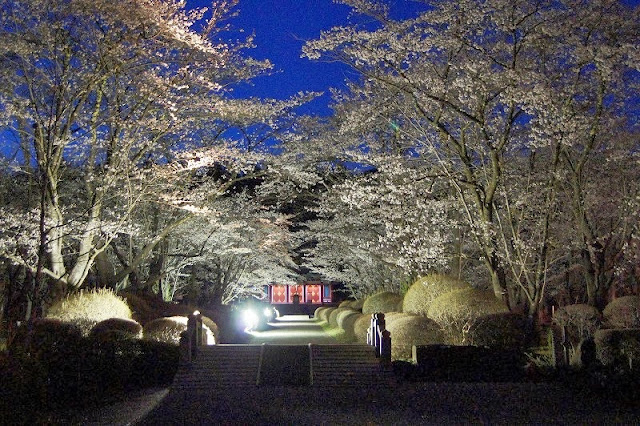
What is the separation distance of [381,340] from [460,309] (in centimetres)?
337

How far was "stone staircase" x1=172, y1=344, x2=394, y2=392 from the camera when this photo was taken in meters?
14.6

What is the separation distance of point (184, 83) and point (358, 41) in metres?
5.51

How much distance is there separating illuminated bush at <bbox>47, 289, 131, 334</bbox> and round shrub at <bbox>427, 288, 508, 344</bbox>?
351 inches

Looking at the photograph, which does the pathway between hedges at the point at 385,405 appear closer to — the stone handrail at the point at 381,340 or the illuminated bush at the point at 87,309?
the stone handrail at the point at 381,340

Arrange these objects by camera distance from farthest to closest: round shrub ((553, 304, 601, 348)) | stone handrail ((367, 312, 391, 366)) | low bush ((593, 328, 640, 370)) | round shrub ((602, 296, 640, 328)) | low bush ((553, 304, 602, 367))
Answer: round shrub ((602, 296, 640, 328)), round shrub ((553, 304, 601, 348)), low bush ((553, 304, 602, 367)), stone handrail ((367, 312, 391, 366)), low bush ((593, 328, 640, 370))

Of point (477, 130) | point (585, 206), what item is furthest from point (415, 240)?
point (585, 206)

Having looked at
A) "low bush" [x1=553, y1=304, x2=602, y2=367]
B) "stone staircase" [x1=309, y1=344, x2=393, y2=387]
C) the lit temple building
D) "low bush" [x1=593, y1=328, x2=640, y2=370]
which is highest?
the lit temple building

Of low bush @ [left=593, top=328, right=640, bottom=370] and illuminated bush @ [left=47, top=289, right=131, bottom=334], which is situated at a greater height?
illuminated bush @ [left=47, top=289, right=131, bottom=334]

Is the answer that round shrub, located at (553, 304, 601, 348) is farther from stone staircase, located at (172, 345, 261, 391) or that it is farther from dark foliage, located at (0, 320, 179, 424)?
dark foliage, located at (0, 320, 179, 424)

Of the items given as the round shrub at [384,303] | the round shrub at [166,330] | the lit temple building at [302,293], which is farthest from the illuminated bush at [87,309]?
the lit temple building at [302,293]

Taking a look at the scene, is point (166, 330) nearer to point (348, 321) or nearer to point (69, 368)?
point (69, 368)

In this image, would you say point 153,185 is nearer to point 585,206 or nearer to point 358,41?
point 358,41

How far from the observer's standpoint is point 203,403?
1198cm

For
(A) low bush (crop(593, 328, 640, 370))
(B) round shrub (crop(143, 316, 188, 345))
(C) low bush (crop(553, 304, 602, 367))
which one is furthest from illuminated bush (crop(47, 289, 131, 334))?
(A) low bush (crop(593, 328, 640, 370))
